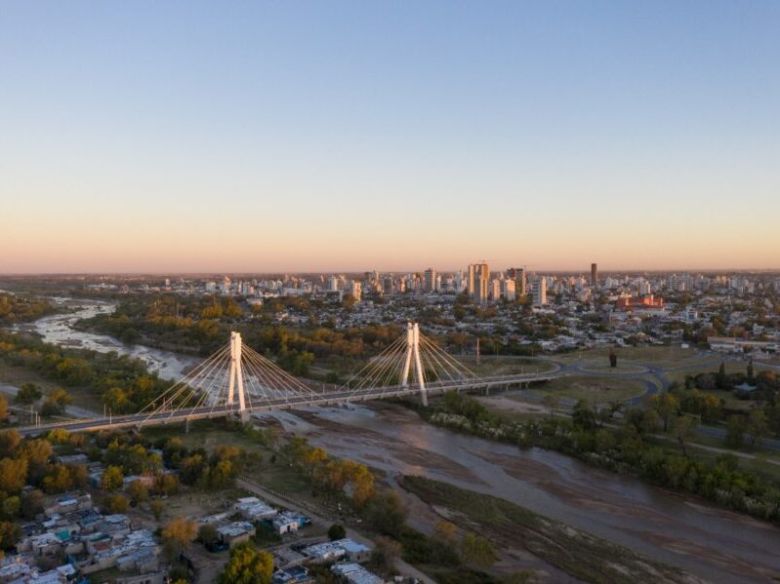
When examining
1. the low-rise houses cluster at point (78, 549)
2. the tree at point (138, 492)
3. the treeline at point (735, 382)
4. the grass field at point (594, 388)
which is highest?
the treeline at point (735, 382)

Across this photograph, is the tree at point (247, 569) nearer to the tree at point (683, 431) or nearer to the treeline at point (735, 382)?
the tree at point (683, 431)

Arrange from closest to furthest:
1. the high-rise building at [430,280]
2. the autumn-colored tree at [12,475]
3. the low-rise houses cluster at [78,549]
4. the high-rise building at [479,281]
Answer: the low-rise houses cluster at [78,549], the autumn-colored tree at [12,475], the high-rise building at [479,281], the high-rise building at [430,280]

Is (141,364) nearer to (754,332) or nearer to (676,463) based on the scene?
(676,463)

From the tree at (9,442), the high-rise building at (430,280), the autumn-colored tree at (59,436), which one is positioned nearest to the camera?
the tree at (9,442)

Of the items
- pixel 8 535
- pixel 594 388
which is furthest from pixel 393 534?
pixel 594 388

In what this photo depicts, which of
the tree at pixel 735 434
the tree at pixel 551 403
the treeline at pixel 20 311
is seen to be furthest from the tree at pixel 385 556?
the treeline at pixel 20 311

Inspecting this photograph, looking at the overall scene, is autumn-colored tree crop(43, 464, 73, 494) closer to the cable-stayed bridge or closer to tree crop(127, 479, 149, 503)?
tree crop(127, 479, 149, 503)
